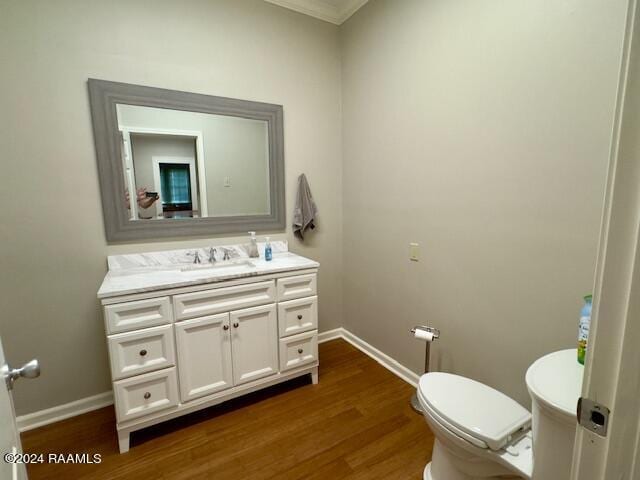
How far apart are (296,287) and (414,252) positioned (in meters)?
0.82

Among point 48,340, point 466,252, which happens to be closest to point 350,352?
point 466,252

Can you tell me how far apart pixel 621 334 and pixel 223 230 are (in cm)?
212

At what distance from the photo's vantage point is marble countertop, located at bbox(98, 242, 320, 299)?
161 cm

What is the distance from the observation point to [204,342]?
1.74 m

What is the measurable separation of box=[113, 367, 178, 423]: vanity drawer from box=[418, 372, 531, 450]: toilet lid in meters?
1.33

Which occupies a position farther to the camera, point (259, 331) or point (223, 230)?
point (223, 230)

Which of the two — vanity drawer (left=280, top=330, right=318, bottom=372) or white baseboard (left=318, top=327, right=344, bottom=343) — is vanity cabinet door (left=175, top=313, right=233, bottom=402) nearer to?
vanity drawer (left=280, top=330, right=318, bottom=372)

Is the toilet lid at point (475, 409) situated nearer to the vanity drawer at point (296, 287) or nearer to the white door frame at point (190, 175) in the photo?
the vanity drawer at point (296, 287)

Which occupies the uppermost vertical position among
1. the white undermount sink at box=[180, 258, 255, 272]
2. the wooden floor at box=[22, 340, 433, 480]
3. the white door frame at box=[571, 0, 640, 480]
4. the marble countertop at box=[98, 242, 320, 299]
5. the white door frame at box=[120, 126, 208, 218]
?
the white door frame at box=[120, 126, 208, 218]

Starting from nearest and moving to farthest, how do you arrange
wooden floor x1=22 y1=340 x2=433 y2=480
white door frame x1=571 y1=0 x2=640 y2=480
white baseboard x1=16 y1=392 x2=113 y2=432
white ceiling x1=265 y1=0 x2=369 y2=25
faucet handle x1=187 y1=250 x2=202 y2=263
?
white door frame x1=571 y1=0 x2=640 y2=480
wooden floor x1=22 y1=340 x2=433 y2=480
white baseboard x1=16 y1=392 x2=113 y2=432
faucet handle x1=187 y1=250 x2=202 y2=263
white ceiling x1=265 y1=0 x2=369 y2=25

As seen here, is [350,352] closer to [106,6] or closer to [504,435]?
[504,435]

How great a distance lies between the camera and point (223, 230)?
223 cm

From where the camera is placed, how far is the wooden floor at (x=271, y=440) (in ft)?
4.93

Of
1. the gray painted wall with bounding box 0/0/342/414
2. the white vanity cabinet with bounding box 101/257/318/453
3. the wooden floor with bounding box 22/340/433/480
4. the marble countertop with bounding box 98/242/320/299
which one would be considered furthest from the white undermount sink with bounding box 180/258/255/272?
the wooden floor with bounding box 22/340/433/480
